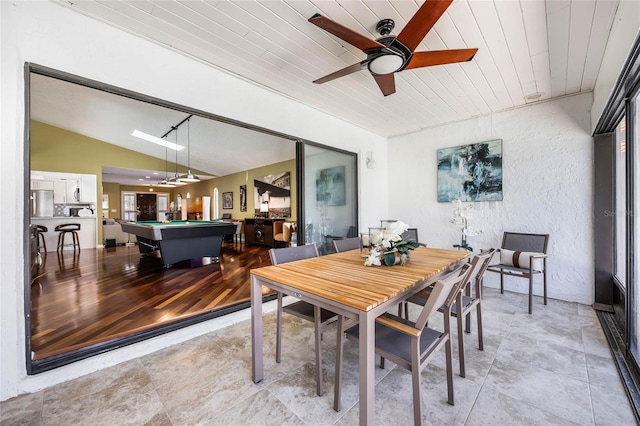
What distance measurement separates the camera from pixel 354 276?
154cm

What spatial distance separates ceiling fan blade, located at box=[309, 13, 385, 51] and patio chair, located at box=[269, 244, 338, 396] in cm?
156

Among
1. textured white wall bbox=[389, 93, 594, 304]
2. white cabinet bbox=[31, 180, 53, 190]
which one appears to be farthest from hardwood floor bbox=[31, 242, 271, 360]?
textured white wall bbox=[389, 93, 594, 304]

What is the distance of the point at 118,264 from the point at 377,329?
5644 mm

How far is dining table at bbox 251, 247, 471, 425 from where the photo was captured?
3.52 ft

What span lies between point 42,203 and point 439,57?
915 centimetres

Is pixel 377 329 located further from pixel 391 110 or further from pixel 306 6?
pixel 391 110

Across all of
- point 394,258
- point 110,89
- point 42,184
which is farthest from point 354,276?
point 42,184

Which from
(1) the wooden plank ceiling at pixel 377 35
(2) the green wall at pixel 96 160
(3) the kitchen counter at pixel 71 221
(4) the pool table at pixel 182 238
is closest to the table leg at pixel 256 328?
(1) the wooden plank ceiling at pixel 377 35

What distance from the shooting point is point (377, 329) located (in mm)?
1515

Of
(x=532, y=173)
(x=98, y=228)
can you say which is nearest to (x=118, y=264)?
(x=98, y=228)

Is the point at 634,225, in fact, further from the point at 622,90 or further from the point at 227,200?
the point at 227,200

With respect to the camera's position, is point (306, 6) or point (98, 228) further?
point (98, 228)

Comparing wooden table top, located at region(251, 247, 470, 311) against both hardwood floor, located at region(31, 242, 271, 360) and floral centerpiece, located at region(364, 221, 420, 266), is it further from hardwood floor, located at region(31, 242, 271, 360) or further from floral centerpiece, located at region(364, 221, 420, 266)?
hardwood floor, located at region(31, 242, 271, 360)

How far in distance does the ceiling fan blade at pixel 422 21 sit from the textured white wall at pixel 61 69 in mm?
1785
